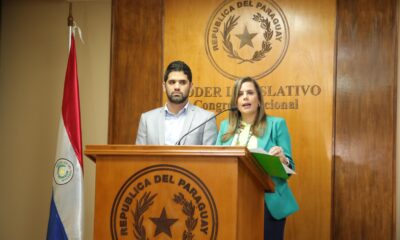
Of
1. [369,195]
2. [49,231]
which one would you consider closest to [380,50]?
[369,195]

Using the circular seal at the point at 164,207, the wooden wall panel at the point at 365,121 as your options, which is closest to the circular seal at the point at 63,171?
the wooden wall panel at the point at 365,121

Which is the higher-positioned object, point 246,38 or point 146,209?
point 246,38

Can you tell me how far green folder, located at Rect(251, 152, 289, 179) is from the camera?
288 centimetres

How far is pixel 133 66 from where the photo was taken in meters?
5.25

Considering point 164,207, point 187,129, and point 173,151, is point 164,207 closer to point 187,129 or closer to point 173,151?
point 173,151

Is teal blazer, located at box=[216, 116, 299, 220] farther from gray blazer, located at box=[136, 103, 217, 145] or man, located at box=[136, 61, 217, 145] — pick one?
man, located at box=[136, 61, 217, 145]

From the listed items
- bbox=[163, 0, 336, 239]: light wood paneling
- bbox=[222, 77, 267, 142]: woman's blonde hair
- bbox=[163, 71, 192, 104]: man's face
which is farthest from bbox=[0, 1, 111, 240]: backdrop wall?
bbox=[222, 77, 267, 142]: woman's blonde hair

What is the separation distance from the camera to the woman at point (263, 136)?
3.83 metres

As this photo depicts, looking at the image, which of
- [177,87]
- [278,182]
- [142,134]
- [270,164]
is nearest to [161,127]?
[142,134]

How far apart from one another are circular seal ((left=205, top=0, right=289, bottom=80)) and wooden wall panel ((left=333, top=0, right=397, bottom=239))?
0.47m

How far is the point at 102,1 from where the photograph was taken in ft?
17.9

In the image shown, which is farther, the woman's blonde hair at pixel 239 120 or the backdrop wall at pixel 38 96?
the backdrop wall at pixel 38 96

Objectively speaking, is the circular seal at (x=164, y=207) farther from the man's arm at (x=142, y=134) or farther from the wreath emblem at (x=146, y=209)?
the man's arm at (x=142, y=134)

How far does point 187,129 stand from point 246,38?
121 centimetres
